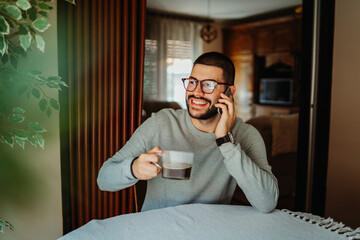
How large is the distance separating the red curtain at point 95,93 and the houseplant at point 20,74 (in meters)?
0.20

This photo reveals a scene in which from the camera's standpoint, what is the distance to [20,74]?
1350 millimetres

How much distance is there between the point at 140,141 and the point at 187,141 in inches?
7.8

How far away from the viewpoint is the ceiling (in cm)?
618

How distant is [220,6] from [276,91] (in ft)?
6.08

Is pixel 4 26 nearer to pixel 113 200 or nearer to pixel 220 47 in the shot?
pixel 113 200

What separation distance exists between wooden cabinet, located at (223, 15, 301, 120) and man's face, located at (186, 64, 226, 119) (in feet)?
17.2

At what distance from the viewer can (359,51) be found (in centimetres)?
250

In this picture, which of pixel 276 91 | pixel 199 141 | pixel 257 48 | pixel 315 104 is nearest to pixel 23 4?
pixel 199 141

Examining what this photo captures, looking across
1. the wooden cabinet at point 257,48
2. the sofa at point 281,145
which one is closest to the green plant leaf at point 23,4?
the sofa at point 281,145

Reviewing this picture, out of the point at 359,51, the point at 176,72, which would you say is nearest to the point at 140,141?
the point at 359,51

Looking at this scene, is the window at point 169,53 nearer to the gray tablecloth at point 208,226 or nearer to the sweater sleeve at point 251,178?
the sweater sleeve at point 251,178

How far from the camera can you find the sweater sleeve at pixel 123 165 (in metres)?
1.31

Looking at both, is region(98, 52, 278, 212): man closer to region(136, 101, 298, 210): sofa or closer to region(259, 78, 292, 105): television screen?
region(136, 101, 298, 210): sofa

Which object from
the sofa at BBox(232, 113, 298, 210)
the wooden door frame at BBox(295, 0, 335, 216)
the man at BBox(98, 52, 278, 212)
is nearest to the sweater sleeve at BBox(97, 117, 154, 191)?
the man at BBox(98, 52, 278, 212)
